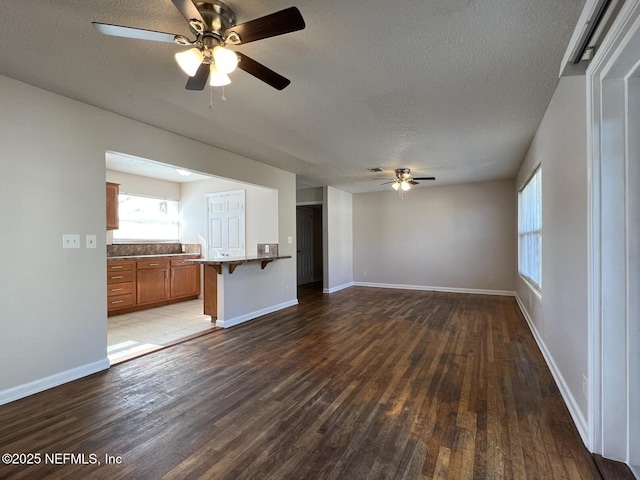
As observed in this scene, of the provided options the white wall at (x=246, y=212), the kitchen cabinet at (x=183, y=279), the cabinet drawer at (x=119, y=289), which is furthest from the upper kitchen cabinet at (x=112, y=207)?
the white wall at (x=246, y=212)

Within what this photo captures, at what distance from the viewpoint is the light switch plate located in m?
2.88

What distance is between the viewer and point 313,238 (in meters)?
Result: 9.34

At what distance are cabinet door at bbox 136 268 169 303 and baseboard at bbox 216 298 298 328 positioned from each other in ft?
6.36

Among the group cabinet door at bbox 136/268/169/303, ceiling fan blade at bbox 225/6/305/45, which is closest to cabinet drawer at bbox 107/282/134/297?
cabinet door at bbox 136/268/169/303

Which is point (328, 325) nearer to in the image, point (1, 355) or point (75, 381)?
point (75, 381)

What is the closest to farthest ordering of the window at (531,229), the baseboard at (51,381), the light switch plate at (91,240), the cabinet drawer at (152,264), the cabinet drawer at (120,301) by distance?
the baseboard at (51,381) < the light switch plate at (91,240) < the window at (531,229) < the cabinet drawer at (120,301) < the cabinet drawer at (152,264)

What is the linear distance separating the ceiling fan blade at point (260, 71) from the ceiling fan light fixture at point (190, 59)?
227 millimetres

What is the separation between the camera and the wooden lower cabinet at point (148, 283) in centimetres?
506

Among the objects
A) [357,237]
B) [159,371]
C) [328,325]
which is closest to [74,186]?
[159,371]

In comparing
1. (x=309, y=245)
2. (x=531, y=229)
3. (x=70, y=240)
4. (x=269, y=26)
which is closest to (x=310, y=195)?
(x=309, y=245)

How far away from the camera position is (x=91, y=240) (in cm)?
291

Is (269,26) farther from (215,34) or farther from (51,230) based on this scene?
(51,230)

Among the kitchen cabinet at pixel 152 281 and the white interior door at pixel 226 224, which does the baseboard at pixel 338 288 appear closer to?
the white interior door at pixel 226 224

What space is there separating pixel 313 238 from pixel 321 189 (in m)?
2.36
